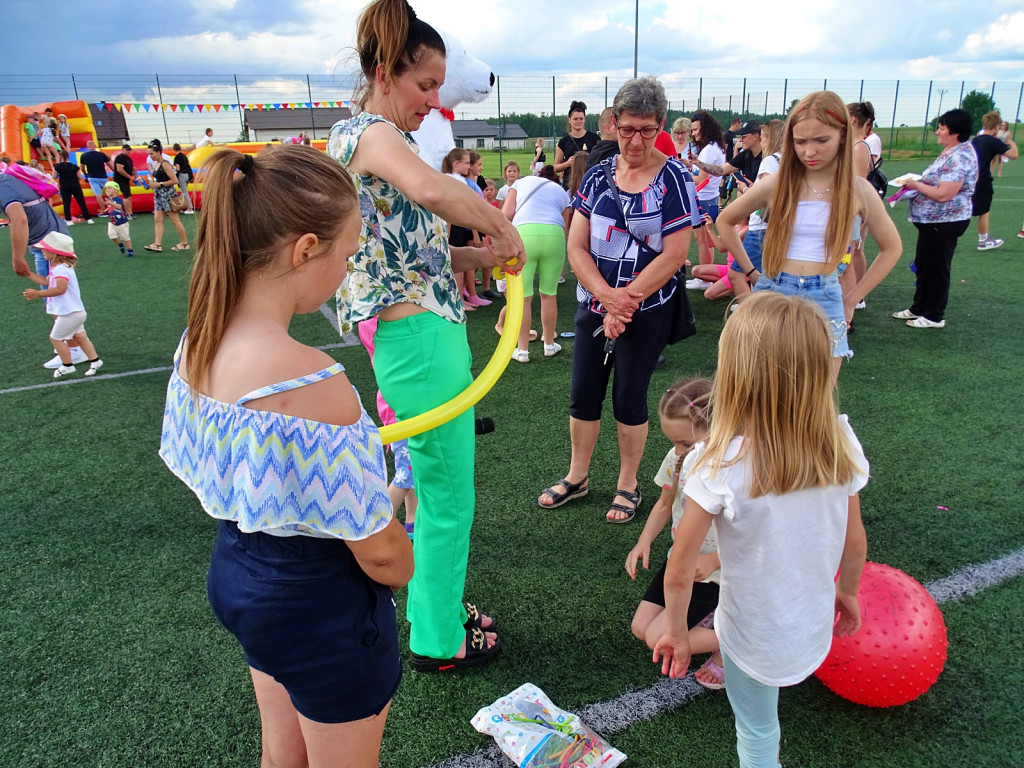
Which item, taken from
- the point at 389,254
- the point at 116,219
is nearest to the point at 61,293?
the point at 389,254

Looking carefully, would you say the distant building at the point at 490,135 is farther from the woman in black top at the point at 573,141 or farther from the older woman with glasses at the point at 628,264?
the older woman with glasses at the point at 628,264

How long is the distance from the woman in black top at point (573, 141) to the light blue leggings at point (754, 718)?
862 cm

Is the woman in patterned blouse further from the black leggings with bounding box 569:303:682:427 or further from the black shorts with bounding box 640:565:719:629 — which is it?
the black leggings with bounding box 569:303:682:427

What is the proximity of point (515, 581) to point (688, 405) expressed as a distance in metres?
1.36

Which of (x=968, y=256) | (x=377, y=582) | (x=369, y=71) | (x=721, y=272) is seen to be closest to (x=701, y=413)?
(x=377, y=582)

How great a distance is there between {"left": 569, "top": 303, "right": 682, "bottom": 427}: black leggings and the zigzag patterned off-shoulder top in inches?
92.5

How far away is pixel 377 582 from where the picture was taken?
1.41m

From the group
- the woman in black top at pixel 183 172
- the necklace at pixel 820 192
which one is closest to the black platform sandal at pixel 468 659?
the necklace at pixel 820 192

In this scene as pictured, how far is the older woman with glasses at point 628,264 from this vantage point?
10.6 ft

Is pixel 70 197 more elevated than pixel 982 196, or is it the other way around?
pixel 70 197

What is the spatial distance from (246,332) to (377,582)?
1.93 feet

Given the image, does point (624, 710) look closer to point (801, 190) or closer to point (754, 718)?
point (754, 718)

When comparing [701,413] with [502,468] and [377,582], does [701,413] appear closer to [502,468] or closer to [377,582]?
[377,582]

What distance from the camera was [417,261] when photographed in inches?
83.6
